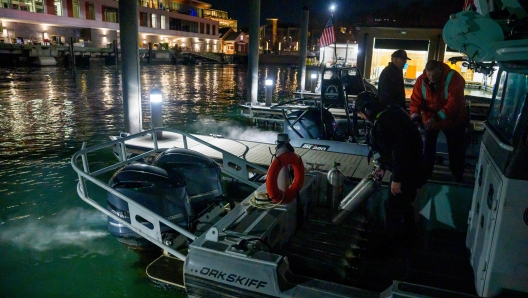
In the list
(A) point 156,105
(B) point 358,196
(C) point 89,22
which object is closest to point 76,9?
(C) point 89,22

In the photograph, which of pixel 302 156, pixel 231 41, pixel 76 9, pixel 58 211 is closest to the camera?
pixel 58 211

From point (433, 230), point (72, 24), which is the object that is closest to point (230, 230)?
point (433, 230)

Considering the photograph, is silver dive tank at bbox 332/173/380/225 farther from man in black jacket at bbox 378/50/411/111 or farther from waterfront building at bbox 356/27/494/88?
waterfront building at bbox 356/27/494/88

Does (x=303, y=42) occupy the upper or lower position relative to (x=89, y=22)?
lower

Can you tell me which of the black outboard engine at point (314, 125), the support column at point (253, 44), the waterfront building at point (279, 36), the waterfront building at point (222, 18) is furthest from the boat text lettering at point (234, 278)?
the waterfront building at point (279, 36)

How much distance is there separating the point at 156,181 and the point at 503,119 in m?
3.69

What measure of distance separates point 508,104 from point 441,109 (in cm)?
220

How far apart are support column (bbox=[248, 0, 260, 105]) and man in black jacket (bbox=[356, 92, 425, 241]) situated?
12263 millimetres

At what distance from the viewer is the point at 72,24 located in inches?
2274

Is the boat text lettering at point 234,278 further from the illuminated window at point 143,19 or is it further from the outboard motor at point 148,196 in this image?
the illuminated window at point 143,19

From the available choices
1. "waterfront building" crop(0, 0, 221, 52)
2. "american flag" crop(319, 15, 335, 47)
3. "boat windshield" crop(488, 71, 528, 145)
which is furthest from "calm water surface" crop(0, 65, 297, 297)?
"waterfront building" crop(0, 0, 221, 52)

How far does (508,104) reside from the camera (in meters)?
3.36

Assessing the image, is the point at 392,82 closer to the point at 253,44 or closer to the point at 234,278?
the point at 234,278

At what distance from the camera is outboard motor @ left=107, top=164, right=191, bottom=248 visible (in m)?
4.78
